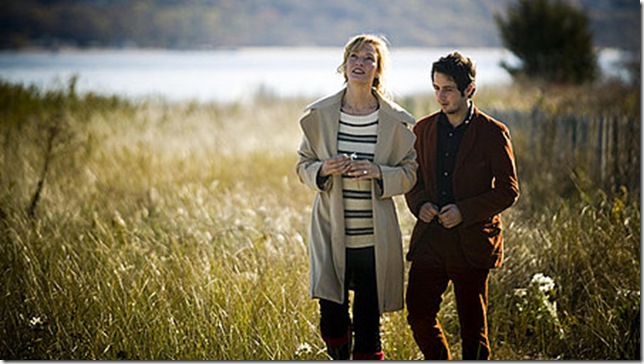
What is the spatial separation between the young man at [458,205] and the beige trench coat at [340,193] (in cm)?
9

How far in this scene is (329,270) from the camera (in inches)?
111

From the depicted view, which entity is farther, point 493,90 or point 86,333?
point 493,90

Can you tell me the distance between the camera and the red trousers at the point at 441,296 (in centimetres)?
276

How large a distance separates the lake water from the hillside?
0.22 metres

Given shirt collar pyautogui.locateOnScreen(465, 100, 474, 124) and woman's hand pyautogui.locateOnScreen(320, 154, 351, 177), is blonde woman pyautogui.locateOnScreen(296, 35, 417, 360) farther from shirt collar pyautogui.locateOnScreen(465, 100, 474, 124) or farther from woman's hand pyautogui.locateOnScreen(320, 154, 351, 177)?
shirt collar pyautogui.locateOnScreen(465, 100, 474, 124)

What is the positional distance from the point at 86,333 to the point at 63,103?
6526 millimetres

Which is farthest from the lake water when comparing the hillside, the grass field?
the grass field

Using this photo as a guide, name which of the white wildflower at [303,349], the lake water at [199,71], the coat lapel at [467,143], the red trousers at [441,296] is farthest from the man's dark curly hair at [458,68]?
the lake water at [199,71]

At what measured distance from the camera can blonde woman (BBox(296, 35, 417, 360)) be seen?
2.77 metres

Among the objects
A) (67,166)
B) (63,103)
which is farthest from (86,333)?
(63,103)

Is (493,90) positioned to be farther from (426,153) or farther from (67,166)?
(426,153)

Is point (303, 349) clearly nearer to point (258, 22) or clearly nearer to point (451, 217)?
point (451, 217)

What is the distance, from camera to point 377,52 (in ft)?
9.15

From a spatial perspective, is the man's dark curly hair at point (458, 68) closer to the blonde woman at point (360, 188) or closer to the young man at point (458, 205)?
the young man at point (458, 205)
